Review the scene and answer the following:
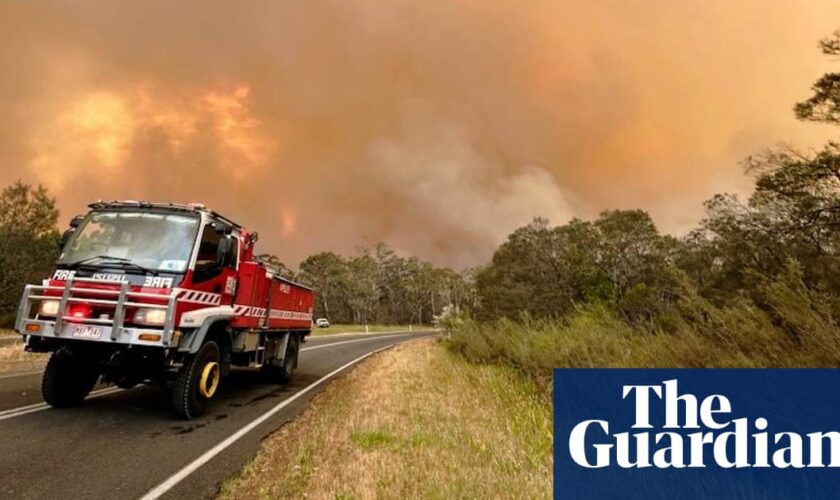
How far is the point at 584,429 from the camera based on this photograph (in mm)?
3926

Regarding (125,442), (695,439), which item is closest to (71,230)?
(125,442)

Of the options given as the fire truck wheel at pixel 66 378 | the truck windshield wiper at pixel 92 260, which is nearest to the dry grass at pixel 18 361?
the fire truck wheel at pixel 66 378

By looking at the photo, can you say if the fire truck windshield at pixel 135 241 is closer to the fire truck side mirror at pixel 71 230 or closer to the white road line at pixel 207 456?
the fire truck side mirror at pixel 71 230

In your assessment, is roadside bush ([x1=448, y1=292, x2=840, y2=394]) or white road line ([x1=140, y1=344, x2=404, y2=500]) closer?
white road line ([x1=140, y1=344, x2=404, y2=500])

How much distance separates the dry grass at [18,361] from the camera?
12.4 m

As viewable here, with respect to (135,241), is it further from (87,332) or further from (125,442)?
(125,442)

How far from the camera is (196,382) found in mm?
7820

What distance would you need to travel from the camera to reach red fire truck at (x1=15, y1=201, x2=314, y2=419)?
7.18 meters

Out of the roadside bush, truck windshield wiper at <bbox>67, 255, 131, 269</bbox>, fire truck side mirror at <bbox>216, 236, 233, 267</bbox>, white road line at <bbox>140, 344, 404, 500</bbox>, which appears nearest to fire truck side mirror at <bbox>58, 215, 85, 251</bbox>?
truck windshield wiper at <bbox>67, 255, 131, 269</bbox>

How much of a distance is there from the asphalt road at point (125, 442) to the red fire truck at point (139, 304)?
0.52 m

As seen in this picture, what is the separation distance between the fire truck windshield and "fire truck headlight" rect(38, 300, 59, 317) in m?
0.68

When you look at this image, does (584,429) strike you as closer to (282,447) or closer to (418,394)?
(282,447)

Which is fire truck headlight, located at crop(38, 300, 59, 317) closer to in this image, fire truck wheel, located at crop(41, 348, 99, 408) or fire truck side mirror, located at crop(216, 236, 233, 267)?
fire truck wheel, located at crop(41, 348, 99, 408)

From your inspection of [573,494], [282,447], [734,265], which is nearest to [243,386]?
→ [282,447]
